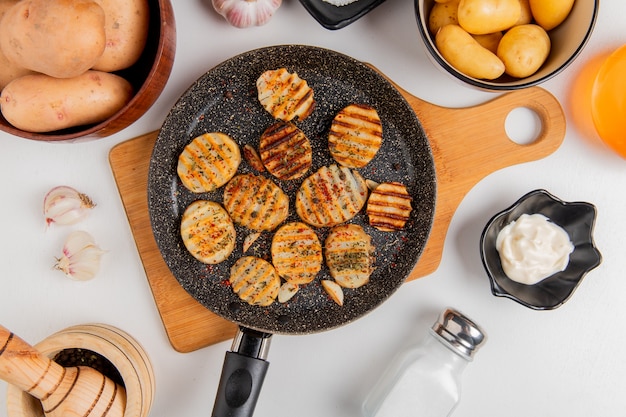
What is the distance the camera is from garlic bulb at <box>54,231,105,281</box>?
1.13 meters

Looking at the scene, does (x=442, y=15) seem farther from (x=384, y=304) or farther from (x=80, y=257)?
(x=80, y=257)

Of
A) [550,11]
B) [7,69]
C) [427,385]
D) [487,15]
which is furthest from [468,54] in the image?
[7,69]

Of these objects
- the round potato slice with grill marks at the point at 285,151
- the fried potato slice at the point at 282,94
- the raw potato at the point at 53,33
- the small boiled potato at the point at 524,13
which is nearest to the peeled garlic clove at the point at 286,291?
the round potato slice with grill marks at the point at 285,151

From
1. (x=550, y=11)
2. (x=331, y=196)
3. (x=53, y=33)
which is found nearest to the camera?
(x=53, y=33)

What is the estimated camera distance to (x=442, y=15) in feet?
3.38

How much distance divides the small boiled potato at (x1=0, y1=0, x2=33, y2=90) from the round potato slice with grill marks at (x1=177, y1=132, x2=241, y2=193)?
323mm

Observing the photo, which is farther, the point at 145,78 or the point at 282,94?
the point at 282,94

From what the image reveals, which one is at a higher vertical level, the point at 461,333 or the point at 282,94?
the point at 282,94

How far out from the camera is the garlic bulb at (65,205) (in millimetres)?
1113

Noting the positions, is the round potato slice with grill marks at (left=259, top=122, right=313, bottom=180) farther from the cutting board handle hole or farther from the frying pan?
the cutting board handle hole

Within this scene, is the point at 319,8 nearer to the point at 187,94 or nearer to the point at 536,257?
the point at 187,94

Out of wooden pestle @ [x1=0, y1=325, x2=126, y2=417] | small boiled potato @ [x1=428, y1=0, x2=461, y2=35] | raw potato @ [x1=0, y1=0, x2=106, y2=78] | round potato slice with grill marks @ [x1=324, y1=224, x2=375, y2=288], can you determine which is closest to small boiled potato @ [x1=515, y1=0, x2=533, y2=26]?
small boiled potato @ [x1=428, y1=0, x2=461, y2=35]

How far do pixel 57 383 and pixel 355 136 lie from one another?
0.72 metres

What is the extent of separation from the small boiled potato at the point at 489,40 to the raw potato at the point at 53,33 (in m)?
0.68
